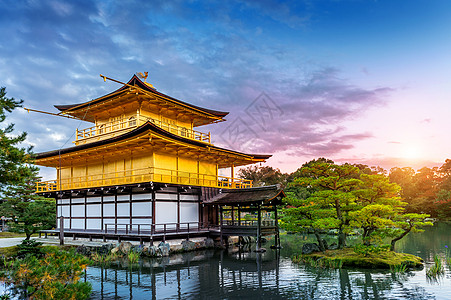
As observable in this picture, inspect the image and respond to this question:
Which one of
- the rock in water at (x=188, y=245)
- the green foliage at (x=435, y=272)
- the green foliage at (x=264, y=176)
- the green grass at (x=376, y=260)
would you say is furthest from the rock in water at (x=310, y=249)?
the green foliage at (x=264, y=176)

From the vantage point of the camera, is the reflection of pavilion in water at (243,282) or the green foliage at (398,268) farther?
the green foliage at (398,268)

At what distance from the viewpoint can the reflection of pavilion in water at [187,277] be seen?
13.5m

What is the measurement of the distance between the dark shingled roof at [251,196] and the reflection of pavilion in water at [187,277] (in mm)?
3766

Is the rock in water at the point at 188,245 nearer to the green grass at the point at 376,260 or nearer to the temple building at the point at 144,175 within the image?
the temple building at the point at 144,175

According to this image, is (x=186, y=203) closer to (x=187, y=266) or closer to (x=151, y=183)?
(x=151, y=183)

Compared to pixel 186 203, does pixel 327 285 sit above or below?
below

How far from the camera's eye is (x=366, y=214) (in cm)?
1750

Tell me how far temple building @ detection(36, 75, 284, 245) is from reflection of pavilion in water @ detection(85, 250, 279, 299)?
12.1ft

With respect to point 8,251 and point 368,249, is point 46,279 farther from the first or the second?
point 8,251

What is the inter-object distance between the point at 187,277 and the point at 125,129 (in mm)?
15678

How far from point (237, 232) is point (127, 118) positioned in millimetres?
13394

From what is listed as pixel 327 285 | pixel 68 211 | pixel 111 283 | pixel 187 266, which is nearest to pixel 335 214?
pixel 327 285

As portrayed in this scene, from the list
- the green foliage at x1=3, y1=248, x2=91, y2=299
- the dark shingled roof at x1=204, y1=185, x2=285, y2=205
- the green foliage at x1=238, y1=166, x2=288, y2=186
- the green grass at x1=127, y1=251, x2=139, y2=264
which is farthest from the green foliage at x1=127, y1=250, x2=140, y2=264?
the green foliage at x1=238, y1=166, x2=288, y2=186

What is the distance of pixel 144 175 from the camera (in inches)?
983
